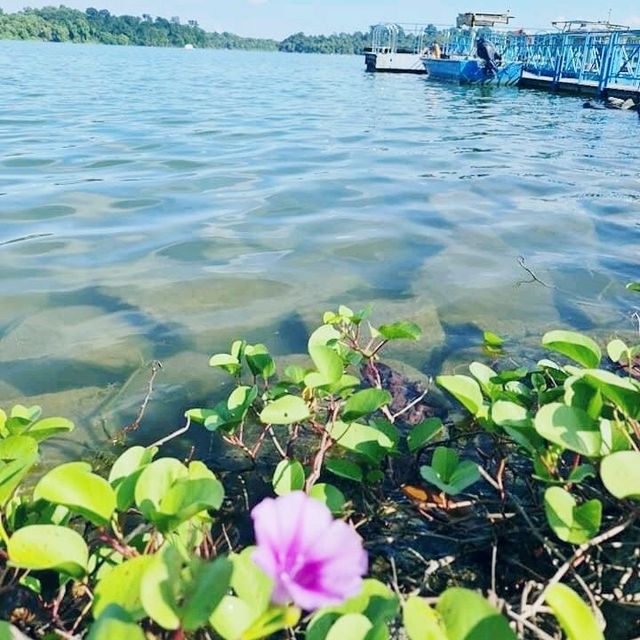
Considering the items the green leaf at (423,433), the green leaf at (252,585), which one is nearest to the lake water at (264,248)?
the green leaf at (423,433)

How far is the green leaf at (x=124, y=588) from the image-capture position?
0.70 meters

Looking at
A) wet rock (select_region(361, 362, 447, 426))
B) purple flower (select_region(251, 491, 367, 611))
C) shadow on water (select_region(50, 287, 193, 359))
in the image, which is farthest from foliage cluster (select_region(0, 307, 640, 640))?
shadow on water (select_region(50, 287, 193, 359))

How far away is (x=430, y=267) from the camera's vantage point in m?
3.54

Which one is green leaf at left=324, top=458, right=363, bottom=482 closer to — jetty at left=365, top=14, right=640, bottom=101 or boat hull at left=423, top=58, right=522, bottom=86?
jetty at left=365, top=14, right=640, bottom=101

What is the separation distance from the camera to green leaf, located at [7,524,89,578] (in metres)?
0.81

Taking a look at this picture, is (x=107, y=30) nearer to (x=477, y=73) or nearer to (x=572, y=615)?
(x=477, y=73)

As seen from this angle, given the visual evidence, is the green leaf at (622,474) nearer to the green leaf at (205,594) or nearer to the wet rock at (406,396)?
the green leaf at (205,594)

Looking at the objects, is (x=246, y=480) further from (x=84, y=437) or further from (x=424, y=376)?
(x=424, y=376)

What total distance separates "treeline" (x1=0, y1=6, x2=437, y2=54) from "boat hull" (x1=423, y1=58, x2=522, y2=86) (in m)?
41.2

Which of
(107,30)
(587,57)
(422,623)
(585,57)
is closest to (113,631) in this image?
(422,623)

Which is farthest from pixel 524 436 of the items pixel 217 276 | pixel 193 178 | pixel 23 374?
pixel 193 178

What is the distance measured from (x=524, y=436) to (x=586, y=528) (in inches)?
9.3

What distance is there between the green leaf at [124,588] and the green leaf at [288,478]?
411 millimetres

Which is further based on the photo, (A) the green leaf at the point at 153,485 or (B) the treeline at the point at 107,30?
(B) the treeline at the point at 107,30
